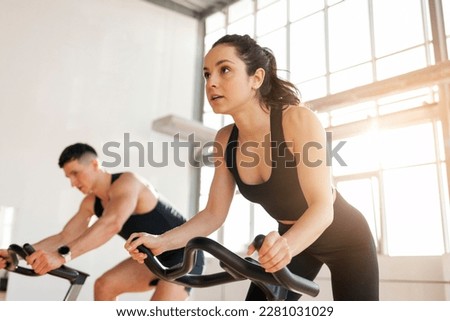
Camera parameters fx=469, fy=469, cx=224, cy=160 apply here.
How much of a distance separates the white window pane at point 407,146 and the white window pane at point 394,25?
25.1 inches

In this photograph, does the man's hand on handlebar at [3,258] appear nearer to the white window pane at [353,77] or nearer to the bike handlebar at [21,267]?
the bike handlebar at [21,267]

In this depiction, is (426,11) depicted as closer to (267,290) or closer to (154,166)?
(154,166)

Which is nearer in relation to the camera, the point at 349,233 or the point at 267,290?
the point at 267,290

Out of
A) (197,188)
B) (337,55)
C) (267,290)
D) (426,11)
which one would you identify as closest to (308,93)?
(337,55)

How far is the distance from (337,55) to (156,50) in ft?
6.55

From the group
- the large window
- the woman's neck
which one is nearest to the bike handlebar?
the woman's neck

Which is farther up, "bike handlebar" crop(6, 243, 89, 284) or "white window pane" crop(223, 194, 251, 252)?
"white window pane" crop(223, 194, 251, 252)

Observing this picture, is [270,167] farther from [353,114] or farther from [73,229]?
[353,114]

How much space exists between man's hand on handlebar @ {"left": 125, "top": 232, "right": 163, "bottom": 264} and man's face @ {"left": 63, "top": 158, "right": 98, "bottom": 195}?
101 centimetres

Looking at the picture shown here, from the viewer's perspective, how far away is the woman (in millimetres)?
980

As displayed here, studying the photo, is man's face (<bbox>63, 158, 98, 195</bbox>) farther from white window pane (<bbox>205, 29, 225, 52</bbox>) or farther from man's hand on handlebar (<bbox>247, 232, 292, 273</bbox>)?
white window pane (<bbox>205, 29, 225, 52</bbox>)

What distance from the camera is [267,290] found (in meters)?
0.83

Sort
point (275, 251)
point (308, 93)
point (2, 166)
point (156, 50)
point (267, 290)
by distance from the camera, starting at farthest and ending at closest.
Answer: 1. point (156, 50)
2. point (2, 166)
3. point (308, 93)
4. point (267, 290)
5. point (275, 251)
